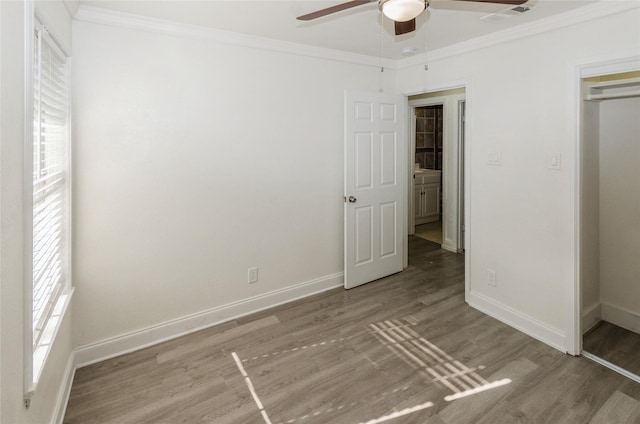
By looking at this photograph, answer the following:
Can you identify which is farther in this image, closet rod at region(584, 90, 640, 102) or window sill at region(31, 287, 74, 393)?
closet rod at region(584, 90, 640, 102)

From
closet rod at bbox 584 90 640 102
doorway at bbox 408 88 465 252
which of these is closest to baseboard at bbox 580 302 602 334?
closet rod at bbox 584 90 640 102

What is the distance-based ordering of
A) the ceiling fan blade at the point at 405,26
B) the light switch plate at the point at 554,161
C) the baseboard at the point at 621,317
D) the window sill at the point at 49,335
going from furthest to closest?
the baseboard at the point at 621,317 → the light switch plate at the point at 554,161 → the ceiling fan blade at the point at 405,26 → the window sill at the point at 49,335

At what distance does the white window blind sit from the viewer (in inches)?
65.0

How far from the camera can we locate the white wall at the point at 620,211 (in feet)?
9.20

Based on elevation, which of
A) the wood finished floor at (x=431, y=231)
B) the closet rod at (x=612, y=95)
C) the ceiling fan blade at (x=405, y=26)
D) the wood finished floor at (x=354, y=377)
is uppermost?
the ceiling fan blade at (x=405, y=26)

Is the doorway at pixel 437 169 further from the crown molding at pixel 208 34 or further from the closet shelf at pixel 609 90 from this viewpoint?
the closet shelf at pixel 609 90

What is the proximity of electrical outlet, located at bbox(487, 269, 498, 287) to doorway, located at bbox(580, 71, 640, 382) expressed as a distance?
2.09 ft

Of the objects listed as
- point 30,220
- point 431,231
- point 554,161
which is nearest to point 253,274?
point 30,220

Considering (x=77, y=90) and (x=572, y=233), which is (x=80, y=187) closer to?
(x=77, y=90)

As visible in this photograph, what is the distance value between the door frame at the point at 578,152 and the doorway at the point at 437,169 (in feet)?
8.15

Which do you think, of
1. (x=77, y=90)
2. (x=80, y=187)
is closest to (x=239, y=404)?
(x=80, y=187)

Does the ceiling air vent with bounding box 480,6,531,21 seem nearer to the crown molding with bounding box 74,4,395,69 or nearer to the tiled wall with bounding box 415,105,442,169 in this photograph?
the crown molding with bounding box 74,4,395,69

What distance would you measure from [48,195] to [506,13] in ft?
10.4

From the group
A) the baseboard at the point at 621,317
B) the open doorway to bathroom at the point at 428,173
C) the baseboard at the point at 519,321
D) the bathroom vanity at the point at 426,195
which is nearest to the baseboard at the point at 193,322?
the baseboard at the point at 519,321
